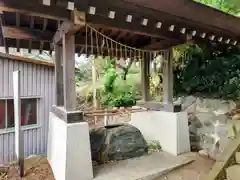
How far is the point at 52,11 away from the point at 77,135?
5.07 feet

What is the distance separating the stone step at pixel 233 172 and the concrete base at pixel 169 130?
1650 millimetres

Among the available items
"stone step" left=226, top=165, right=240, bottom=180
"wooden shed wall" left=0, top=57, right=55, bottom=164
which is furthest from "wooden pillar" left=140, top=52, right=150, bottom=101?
"wooden shed wall" left=0, top=57, right=55, bottom=164

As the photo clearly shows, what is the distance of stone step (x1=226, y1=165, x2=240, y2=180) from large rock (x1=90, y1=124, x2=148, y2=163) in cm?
183

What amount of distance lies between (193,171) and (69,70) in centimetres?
241

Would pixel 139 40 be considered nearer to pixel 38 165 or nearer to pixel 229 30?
pixel 229 30

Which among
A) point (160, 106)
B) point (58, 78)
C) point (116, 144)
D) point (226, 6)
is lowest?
point (116, 144)

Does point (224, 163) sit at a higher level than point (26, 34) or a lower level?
lower

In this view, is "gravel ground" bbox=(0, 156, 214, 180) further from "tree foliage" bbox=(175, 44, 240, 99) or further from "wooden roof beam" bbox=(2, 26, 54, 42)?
"wooden roof beam" bbox=(2, 26, 54, 42)

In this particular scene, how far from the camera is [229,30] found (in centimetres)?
353

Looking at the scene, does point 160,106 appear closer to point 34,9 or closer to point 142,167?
point 142,167

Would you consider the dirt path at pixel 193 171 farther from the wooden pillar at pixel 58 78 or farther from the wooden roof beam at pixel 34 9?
the wooden roof beam at pixel 34 9

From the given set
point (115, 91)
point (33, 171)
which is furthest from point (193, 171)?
point (115, 91)

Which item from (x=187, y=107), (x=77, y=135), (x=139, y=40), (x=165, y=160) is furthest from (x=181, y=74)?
(x=77, y=135)

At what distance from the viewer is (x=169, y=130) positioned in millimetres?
3840
